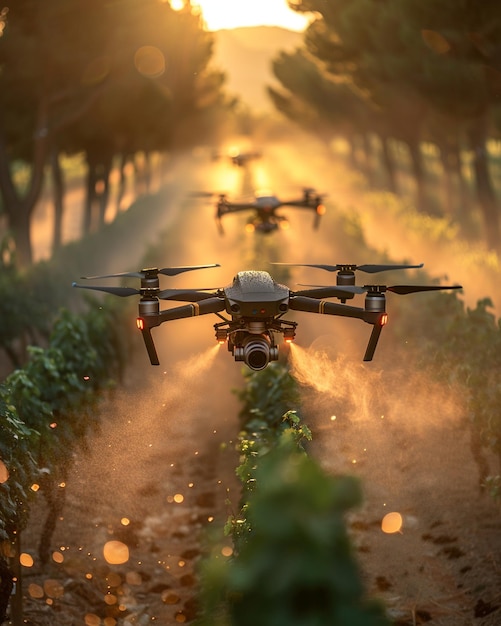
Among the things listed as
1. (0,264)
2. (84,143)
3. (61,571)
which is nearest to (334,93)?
(84,143)

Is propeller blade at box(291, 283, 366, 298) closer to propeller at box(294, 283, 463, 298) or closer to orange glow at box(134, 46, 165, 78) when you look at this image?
→ propeller at box(294, 283, 463, 298)

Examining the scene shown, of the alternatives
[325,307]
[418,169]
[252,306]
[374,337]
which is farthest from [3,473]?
[418,169]

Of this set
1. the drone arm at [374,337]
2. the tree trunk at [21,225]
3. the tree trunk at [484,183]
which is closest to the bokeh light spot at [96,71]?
the tree trunk at [21,225]

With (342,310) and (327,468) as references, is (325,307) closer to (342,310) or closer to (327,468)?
(342,310)

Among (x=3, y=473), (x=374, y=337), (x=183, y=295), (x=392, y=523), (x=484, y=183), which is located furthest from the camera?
(x=484, y=183)

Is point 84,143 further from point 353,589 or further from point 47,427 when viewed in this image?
point 353,589

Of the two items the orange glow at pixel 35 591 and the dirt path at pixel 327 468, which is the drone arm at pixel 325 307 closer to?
the dirt path at pixel 327 468

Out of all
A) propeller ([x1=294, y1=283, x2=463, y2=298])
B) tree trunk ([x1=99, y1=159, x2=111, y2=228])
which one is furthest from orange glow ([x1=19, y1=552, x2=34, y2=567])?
tree trunk ([x1=99, y1=159, x2=111, y2=228])
